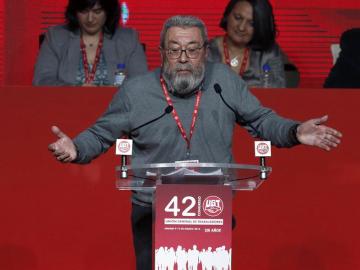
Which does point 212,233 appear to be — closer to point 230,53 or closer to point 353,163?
point 353,163

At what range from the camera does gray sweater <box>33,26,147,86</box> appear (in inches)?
192

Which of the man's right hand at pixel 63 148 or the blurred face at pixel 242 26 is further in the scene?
the blurred face at pixel 242 26

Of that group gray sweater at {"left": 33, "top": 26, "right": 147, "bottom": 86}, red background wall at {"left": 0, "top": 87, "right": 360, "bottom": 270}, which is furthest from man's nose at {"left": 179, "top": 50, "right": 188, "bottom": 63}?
gray sweater at {"left": 33, "top": 26, "right": 147, "bottom": 86}

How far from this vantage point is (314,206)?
4445 millimetres

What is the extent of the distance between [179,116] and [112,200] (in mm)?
1114

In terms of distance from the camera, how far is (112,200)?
444 centimetres

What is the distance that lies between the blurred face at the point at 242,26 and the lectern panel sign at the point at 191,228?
7.24 ft

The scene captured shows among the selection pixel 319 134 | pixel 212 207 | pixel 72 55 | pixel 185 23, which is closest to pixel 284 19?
pixel 72 55

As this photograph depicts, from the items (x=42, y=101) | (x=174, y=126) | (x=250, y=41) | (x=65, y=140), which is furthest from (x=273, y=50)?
(x=65, y=140)

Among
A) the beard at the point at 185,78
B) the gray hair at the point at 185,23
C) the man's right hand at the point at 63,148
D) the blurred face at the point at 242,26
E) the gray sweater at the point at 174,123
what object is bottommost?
the man's right hand at the point at 63,148

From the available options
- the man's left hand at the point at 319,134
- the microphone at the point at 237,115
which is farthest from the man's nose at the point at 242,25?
the man's left hand at the point at 319,134

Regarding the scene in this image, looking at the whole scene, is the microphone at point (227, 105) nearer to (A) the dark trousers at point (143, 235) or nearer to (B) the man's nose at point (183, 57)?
(B) the man's nose at point (183, 57)

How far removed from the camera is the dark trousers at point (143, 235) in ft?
11.4

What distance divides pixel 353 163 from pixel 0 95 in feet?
5.20
